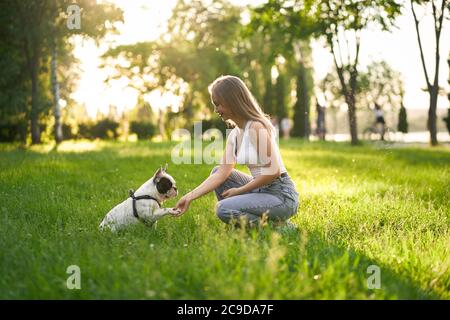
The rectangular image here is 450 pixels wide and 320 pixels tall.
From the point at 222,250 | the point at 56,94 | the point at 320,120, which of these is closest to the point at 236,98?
the point at 222,250

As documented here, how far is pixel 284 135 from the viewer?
52656 millimetres

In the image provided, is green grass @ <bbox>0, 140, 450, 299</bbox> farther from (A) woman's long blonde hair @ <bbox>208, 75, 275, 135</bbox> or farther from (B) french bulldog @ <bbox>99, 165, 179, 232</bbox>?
(A) woman's long blonde hair @ <bbox>208, 75, 275, 135</bbox>

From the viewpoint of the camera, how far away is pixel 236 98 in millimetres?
5926

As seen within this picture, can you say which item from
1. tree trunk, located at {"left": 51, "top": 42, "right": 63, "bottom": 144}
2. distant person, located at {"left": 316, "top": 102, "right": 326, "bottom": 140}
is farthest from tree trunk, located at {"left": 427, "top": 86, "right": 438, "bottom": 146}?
tree trunk, located at {"left": 51, "top": 42, "right": 63, "bottom": 144}

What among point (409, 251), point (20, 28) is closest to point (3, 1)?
point (20, 28)

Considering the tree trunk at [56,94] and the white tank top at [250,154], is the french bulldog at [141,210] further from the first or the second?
the tree trunk at [56,94]

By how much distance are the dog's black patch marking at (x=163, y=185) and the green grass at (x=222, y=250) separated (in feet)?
1.43

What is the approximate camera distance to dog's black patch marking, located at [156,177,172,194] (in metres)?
6.51

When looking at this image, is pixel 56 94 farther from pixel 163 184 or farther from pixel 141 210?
pixel 141 210

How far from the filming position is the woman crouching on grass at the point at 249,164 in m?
5.91

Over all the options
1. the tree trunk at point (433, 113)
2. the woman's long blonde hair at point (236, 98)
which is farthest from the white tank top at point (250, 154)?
the tree trunk at point (433, 113)

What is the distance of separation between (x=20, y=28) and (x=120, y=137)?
61.6 ft

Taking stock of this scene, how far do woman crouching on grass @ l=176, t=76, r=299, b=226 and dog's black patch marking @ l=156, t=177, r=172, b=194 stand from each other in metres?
0.67
